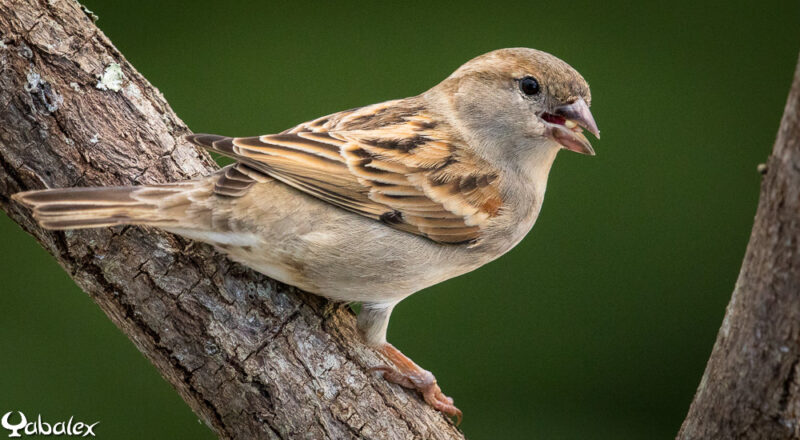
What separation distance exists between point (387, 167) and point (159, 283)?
72 centimetres

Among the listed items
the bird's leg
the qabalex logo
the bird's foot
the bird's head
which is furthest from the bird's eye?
the qabalex logo

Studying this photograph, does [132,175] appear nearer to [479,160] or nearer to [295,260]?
[295,260]

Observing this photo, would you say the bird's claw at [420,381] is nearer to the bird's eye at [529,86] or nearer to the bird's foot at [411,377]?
the bird's foot at [411,377]

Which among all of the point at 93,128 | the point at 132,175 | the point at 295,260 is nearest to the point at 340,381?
the point at 295,260

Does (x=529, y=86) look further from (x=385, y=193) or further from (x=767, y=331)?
(x=767, y=331)

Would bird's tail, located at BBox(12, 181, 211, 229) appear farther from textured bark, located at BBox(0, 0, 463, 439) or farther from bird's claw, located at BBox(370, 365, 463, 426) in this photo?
bird's claw, located at BBox(370, 365, 463, 426)

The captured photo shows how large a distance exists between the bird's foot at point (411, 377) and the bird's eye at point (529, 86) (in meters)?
0.91

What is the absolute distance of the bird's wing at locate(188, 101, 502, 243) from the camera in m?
2.31

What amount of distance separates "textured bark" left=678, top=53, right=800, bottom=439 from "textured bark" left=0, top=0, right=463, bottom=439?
84 cm

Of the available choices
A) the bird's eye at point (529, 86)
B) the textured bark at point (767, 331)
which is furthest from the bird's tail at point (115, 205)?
the textured bark at point (767, 331)

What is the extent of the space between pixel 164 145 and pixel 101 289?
452 mm

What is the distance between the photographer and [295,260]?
2.29 meters

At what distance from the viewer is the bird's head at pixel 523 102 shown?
8.29 ft

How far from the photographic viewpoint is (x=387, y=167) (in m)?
2.44
